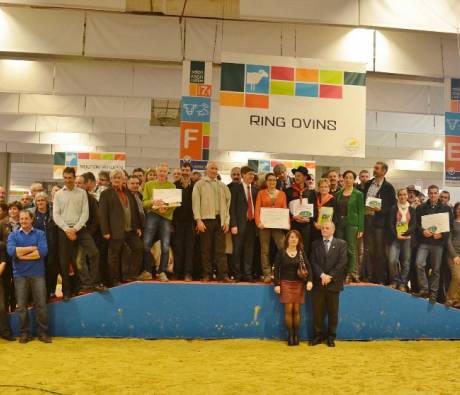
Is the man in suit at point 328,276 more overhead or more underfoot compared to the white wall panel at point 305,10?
more underfoot

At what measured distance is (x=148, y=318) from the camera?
6.75m

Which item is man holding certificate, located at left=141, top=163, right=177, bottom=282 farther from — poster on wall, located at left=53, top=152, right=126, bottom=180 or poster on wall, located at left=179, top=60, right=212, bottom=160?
poster on wall, located at left=53, top=152, right=126, bottom=180

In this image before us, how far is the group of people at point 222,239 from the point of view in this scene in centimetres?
640

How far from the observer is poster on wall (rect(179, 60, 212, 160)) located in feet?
30.6

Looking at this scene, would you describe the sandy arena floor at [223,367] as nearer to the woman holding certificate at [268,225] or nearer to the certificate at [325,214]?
the woman holding certificate at [268,225]

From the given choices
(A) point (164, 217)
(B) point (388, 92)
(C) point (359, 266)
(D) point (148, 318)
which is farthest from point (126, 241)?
(B) point (388, 92)

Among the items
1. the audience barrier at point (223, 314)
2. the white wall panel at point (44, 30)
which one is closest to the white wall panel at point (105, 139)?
the white wall panel at point (44, 30)

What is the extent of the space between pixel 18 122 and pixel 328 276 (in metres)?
13.0

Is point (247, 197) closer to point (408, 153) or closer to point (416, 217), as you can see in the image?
point (416, 217)

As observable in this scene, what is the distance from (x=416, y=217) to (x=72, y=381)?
4.98 m

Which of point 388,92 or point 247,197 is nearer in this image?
point 247,197

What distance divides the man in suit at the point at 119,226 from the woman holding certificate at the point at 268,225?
1579 millimetres

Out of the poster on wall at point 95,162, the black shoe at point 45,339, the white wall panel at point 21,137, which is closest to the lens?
the black shoe at point 45,339

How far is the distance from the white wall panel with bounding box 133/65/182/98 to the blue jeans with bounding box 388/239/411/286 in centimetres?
663
